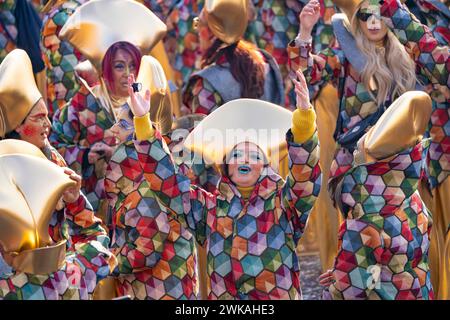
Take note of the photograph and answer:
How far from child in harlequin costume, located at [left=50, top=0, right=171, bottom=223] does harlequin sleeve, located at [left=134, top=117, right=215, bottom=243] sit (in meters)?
1.15

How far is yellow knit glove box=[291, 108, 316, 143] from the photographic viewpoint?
5734mm

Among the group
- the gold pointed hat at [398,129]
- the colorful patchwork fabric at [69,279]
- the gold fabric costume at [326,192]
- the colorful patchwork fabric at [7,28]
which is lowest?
the gold fabric costume at [326,192]

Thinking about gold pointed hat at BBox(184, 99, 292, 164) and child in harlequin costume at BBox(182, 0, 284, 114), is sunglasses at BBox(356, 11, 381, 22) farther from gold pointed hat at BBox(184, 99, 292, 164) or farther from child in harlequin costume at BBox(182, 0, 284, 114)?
gold pointed hat at BBox(184, 99, 292, 164)

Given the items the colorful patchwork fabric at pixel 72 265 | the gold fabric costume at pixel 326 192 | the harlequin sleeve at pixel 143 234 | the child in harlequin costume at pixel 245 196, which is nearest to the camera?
the colorful patchwork fabric at pixel 72 265

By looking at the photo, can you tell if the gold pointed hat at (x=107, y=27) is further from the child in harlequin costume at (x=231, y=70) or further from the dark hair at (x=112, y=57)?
the child in harlequin costume at (x=231, y=70)

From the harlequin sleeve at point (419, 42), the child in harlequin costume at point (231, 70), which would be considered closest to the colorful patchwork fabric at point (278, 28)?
the child in harlequin costume at point (231, 70)

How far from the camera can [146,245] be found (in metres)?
6.38

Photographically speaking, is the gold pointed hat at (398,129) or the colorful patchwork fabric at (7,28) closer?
the gold pointed hat at (398,129)

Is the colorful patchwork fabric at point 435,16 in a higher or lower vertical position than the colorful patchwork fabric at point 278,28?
higher

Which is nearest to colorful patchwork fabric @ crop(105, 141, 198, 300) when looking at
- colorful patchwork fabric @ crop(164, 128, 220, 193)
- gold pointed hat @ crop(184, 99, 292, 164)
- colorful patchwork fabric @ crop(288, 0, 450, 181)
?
colorful patchwork fabric @ crop(164, 128, 220, 193)

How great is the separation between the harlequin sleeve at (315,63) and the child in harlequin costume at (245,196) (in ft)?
3.09

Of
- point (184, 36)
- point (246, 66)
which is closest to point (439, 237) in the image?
point (246, 66)

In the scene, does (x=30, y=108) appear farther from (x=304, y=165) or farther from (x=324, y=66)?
(x=324, y=66)

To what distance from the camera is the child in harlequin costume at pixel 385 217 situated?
A: 615 centimetres
